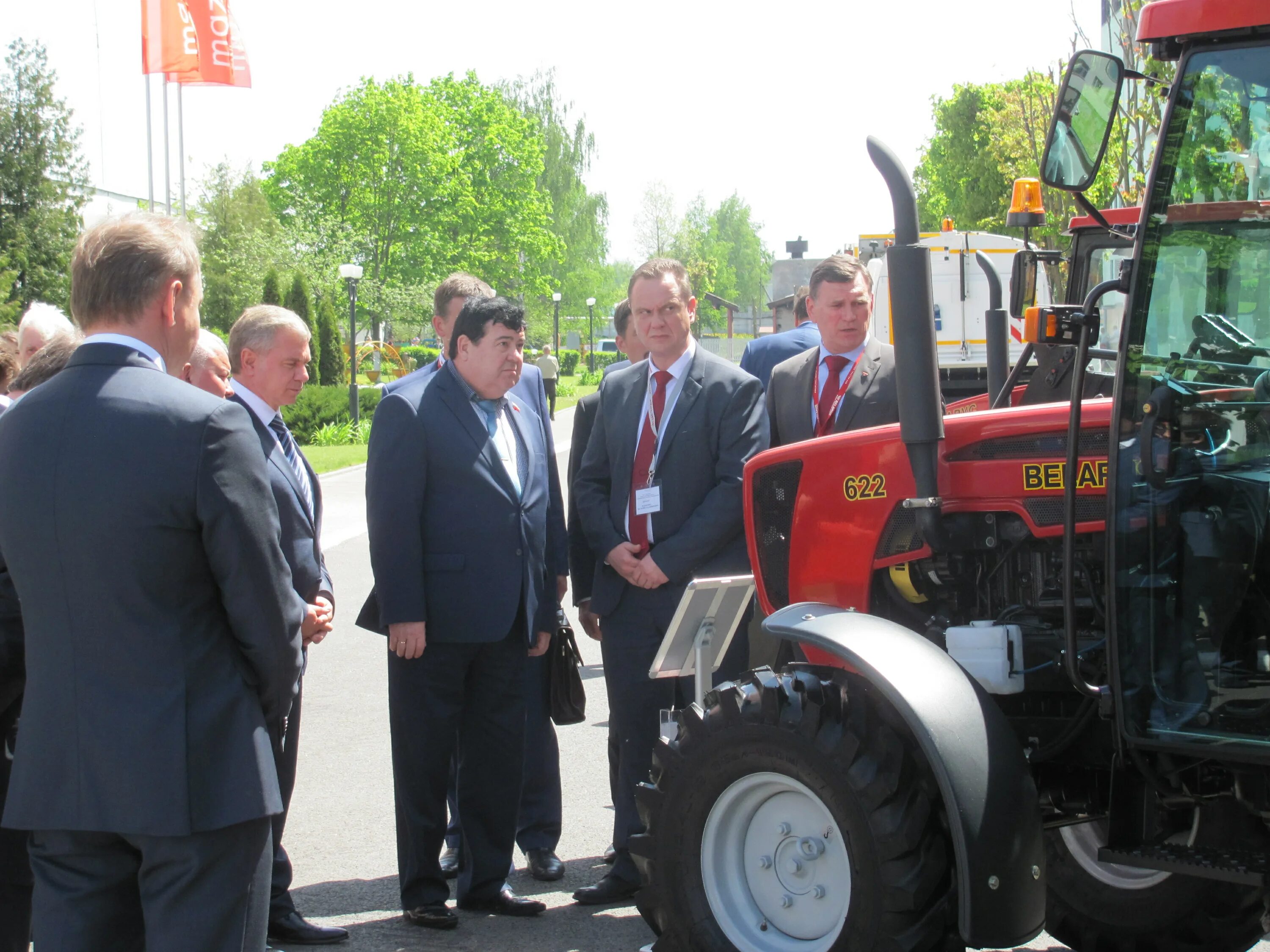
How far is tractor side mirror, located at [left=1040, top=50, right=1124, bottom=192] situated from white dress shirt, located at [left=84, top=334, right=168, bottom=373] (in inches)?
78.0

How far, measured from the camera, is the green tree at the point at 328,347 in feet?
112

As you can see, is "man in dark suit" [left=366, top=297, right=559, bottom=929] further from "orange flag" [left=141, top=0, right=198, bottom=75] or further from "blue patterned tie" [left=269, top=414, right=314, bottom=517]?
"orange flag" [left=141, top=0, right=198, bottom=75]

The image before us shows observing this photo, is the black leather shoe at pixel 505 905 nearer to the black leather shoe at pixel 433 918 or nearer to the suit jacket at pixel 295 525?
the black leather shoe at pixel 433 918

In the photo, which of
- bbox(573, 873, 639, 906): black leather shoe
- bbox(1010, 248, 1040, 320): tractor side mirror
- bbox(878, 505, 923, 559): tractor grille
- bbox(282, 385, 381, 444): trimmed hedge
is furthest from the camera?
bbox(282, 385, 381, 444): trimmed hedge

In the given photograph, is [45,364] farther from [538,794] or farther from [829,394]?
[829,394]

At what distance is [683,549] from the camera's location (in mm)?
4543

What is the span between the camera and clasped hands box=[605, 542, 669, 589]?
4.55m

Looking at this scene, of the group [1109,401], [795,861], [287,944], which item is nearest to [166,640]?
[795,861]

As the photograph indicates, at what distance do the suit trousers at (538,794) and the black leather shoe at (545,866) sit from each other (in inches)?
1.0

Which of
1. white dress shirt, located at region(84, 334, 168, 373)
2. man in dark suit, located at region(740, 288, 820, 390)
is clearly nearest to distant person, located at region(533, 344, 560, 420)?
man in dark suit, located at region(740, 288, 820, 390)

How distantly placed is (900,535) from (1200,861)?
119 cm

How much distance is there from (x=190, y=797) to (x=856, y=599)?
A: 2075 mm

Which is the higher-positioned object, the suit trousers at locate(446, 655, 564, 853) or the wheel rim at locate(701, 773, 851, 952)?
the wheel rim at locate(701, 773, 851, 952)

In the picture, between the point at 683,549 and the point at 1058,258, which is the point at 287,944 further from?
the point at 1058,258
